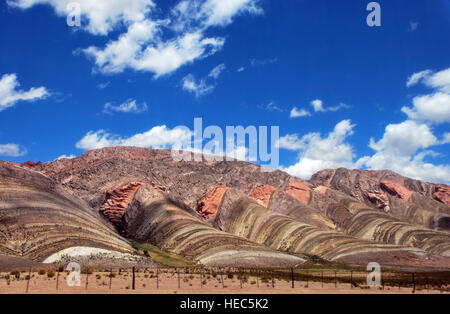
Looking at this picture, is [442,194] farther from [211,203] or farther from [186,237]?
[186,237]

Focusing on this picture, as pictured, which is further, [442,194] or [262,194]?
[442,194]

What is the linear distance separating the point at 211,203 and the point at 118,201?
20.9 meters

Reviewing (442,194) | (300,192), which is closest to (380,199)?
(300,192)

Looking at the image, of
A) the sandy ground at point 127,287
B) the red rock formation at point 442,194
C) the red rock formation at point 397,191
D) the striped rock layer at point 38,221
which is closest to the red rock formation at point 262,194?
the red rock formation at point 397,191

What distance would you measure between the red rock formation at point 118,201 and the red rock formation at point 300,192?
44.2m

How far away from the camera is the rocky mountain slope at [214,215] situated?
55.1 meters

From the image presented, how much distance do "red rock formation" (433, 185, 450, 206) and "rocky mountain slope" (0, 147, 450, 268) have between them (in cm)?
75

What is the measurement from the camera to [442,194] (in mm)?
148000

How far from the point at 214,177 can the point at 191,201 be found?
16977mm

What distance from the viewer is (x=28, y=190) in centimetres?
5834

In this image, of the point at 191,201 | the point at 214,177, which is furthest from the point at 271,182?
the point at 191,201
